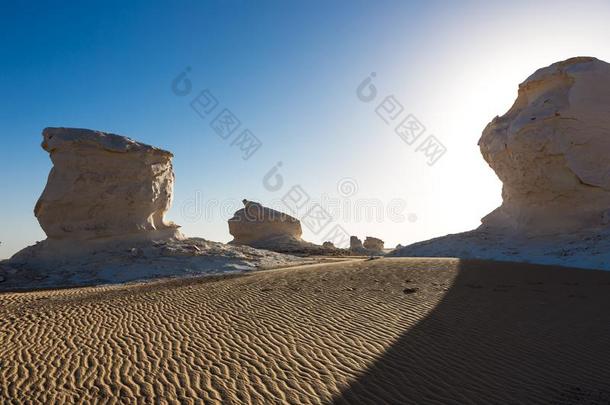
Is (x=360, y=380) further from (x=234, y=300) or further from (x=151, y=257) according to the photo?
(x=151, y=257)

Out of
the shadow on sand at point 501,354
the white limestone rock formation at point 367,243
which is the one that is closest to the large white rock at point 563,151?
the shadow on sand at point 501,354

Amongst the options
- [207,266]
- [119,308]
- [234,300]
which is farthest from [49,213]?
[234,300]

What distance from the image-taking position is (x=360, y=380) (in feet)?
19.3

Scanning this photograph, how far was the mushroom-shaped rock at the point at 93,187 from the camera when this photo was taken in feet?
69.3

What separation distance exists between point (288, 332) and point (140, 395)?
339cm

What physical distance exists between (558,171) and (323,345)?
17307mm

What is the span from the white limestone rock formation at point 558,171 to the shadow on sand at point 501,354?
741 centimetres

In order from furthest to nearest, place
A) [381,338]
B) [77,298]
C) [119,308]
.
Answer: [77,298] < [119,308] < [381,338]

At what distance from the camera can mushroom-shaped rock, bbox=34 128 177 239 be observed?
21.1m

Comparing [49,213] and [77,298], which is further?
[49,213]

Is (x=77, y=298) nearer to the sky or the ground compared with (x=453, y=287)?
nearer to the sky

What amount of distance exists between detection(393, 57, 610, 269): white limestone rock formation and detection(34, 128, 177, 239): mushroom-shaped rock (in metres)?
18.0

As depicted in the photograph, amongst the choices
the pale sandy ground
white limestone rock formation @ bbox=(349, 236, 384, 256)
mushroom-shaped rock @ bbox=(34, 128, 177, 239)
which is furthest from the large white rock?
white limestone rock formation @ bbox=(349, 236, 384, 256)

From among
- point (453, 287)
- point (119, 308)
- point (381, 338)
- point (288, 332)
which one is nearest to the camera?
point (381, 338)
